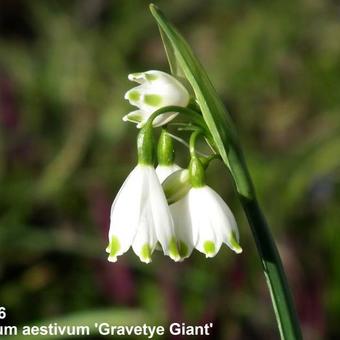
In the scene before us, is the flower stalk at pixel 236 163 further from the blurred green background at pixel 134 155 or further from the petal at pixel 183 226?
the blurred green background at pixel 134 155

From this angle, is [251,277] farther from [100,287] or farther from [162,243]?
[162,243]

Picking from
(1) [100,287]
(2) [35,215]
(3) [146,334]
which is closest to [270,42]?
(2) [35,215]

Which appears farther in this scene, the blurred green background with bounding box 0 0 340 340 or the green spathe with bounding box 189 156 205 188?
the blurred green background with bounding box 0 0 340 340

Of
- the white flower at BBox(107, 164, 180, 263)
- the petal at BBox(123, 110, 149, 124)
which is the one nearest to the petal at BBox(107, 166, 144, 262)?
the white flower at BBox(107, 164, 180, 263)

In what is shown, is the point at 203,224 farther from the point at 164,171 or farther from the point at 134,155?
the point at 134,155

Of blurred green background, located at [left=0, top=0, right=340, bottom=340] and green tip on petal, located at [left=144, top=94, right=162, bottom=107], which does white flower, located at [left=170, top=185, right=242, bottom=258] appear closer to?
green tip on petal, located at [left=144, top=94, right=162, bottom=107]

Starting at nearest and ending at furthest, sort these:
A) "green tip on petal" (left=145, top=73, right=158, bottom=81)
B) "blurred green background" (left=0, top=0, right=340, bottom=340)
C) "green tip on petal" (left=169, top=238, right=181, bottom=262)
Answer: "green tip on petal" (left=169, top=238, right=181, bottom=262), "green tip on petal" (left=145, top=73, right=158, bottom=81), "blurred green background" (left=0, top=0, right=340, bottom=340)

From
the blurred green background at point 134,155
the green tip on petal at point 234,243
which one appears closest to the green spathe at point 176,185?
the green tip on petal at point 234,243

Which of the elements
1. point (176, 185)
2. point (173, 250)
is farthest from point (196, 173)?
point (173, 250)
